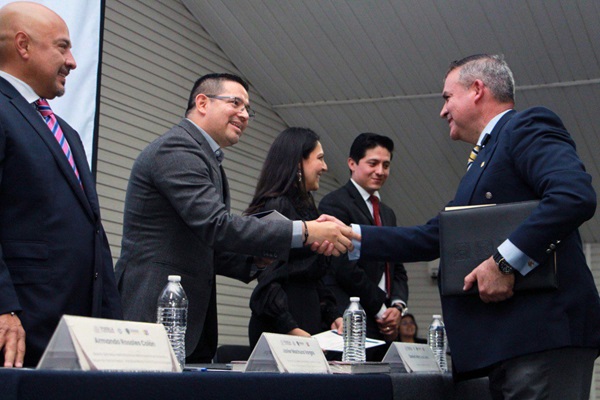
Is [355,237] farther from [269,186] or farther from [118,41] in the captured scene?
[118,41]

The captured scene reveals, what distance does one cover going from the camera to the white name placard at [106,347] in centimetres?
147

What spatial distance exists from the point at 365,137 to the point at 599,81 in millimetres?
3134

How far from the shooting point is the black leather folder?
87.7 inches

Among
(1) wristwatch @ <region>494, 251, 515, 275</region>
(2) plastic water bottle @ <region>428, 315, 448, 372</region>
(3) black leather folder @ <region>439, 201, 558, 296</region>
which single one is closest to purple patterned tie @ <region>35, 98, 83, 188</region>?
(3) black leather folder @ <region>439, 201, 558, 296</region>

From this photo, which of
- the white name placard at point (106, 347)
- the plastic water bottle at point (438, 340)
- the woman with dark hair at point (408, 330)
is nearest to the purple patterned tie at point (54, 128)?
the white name placard at point (106, 347)

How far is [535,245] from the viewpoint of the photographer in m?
2.17

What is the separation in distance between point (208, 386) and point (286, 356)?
0.35 m

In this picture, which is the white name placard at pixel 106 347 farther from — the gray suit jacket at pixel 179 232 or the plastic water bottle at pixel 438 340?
the plastic water bottle at pixel 438 340

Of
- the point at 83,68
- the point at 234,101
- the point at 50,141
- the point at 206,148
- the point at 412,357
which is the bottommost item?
the point at 412,357

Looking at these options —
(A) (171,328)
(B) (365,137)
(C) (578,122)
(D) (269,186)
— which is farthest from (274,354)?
(C) (578,122)

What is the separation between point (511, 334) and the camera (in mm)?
2232

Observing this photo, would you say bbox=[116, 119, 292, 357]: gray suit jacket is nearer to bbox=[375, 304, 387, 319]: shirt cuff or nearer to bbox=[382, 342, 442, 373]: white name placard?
bbox=[382, 342, 442, 373]: white name placard

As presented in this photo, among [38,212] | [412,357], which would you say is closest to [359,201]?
[412,357]

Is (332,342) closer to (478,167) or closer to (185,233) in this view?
(185,233)
